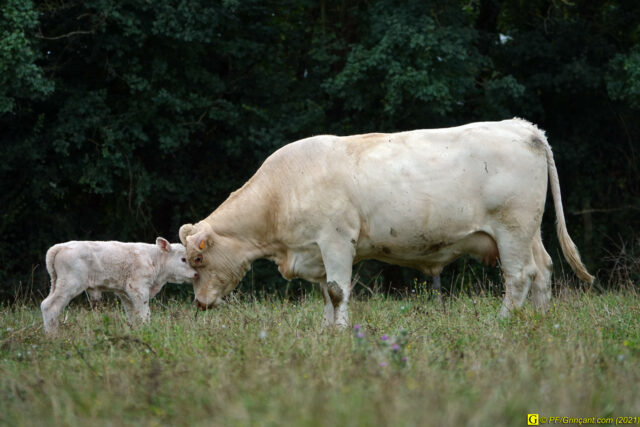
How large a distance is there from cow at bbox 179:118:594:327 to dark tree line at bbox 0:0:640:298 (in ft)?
25.0

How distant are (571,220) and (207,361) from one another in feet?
50.5

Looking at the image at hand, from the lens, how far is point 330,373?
4711 mm

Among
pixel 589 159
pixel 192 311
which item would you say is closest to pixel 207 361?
pixel 192 311

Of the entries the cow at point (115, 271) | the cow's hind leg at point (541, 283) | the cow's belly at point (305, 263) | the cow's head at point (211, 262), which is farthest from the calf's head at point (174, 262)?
the cow's hind leg at point (541, 283)

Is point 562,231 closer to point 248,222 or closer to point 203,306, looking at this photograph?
point 248,222

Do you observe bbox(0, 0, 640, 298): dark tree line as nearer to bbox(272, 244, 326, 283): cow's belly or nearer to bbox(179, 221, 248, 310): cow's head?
bbox(179, 221, 248, 310): cow's head

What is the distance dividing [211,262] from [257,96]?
31.8 feet

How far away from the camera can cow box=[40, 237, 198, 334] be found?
888 centimetres

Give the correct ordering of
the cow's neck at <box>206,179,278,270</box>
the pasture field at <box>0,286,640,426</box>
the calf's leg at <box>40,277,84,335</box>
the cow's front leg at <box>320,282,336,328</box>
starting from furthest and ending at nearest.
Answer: the calf's leg at <box>40,277,84,335</box>, the cow's neck at <box>206,179,278,270</box>, the cow's front leg at <box>320,282,336,328</box>, the pasture field at <box>0,286,640,426</box>

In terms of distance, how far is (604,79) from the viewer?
54.9 ft

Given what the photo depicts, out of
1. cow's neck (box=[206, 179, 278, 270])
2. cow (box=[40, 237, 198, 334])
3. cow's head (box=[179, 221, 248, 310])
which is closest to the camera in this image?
cow's neck (box=[206, 179, 278, 270])

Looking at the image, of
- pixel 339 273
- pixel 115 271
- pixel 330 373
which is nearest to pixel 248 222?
pixel 339 273

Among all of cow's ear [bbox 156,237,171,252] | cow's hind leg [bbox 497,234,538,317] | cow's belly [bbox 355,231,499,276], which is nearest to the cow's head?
cow's ear [bbox 156,237,171,252]

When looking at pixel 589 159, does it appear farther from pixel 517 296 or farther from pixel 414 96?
pixel 517 296
